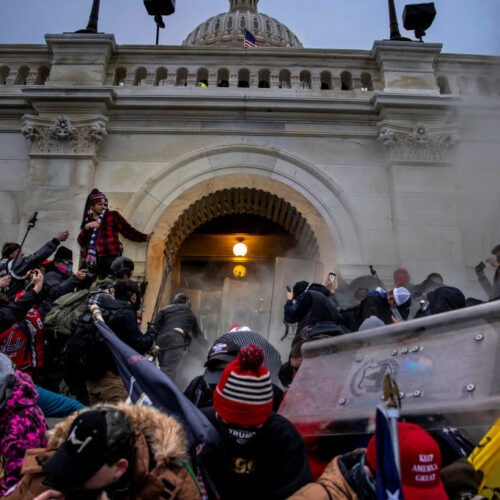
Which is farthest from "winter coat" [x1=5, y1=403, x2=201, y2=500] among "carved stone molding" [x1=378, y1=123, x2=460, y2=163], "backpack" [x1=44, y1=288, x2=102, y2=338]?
"carved stone molding" [x1=378, y1=123, x2=460, y2=163]

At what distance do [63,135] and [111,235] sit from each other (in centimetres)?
268

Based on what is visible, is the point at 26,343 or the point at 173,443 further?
the point at 26,343

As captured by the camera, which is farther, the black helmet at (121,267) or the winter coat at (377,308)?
the black helmet at (121,267)

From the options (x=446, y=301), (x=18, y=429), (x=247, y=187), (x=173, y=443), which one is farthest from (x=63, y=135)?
(x=173, y=443)

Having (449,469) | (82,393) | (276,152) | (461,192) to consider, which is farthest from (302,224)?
(449,469)

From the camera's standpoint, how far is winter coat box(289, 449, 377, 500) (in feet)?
6.64

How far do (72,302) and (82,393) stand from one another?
4.34 feet

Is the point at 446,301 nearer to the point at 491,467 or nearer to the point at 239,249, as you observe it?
the point at 491,467

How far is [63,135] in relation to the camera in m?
8.80

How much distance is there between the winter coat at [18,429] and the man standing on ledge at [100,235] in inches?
169

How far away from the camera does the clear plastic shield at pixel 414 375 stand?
2.33 metres

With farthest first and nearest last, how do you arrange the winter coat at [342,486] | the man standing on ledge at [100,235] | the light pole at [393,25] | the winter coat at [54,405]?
the light pole at [393,25]
the man standing on ledge at [100,235]
the winter coat at [54,405]
the winter coat at [342,486]

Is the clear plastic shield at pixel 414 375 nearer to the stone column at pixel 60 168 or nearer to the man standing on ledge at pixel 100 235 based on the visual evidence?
the man standing on ledge at pixel 100 235

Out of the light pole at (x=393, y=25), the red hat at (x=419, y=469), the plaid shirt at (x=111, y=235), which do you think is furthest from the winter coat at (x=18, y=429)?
the light pole at (x=393, y=25)
